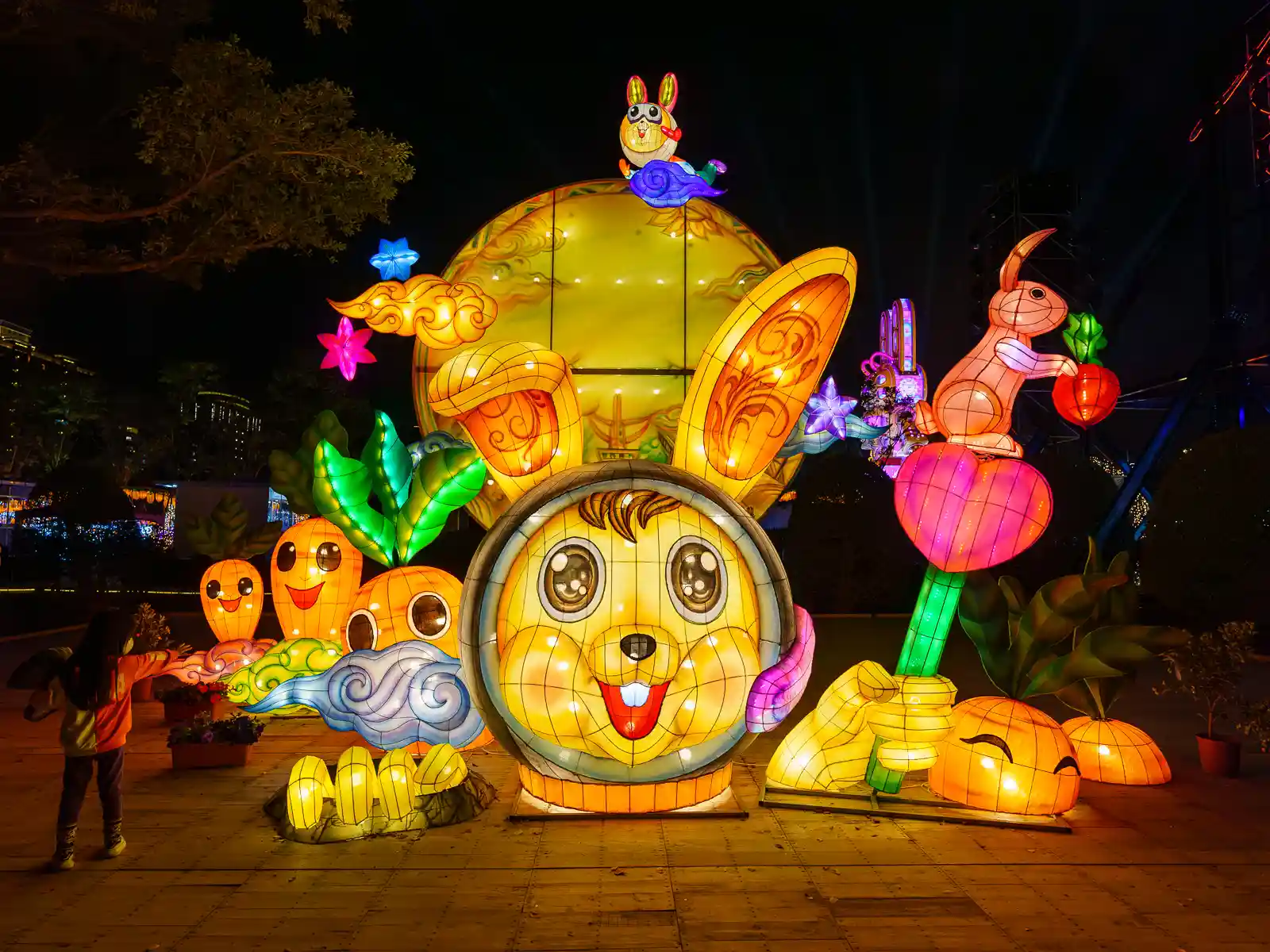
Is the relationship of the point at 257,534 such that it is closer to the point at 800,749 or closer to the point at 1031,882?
the point at 800,749

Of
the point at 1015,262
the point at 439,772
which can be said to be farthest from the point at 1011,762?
the point at 439,772

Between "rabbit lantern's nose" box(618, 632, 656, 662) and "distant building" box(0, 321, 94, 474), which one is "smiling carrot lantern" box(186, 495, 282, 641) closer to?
"rabbit lantern's nose" box(618, 632, 656, 662)

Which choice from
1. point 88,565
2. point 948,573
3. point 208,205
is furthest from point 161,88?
point 88,565

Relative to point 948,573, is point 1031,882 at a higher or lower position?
lower

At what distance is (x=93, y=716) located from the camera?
18.3 feet

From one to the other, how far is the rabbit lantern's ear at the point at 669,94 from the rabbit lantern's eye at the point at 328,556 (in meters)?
5.04

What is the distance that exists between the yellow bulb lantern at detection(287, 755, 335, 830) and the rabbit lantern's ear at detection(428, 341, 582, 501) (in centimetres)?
218

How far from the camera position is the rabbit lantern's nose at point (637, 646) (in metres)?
5.67

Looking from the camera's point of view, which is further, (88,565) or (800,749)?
(88,565)

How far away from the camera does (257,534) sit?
36.9ft

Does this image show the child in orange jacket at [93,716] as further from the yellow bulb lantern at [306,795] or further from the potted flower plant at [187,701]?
the potted flower plant at [187,701]

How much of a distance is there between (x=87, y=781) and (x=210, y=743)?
2487mm

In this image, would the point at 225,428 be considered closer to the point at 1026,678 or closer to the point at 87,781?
the point at 87,781

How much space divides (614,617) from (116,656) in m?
2.95
